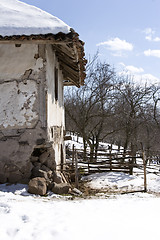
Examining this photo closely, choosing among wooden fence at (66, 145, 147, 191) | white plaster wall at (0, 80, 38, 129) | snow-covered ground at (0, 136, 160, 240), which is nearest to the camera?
snow-covered ground at (0, 136, 160, 240)

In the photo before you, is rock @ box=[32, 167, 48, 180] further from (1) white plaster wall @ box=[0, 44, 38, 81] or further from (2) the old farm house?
(1) white plaster wall @ box=[0, 44, 38, 81]

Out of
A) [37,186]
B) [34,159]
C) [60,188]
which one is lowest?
[60,188]

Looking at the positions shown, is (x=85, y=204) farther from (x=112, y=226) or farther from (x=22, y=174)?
(x=22, y=174)

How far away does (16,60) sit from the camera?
18.2ft

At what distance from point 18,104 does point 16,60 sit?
1.02m

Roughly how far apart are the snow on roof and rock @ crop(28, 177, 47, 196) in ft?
10.0

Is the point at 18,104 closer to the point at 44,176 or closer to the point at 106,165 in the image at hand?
the point at 44,176

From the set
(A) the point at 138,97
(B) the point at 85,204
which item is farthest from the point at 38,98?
(A) the point at 138,97

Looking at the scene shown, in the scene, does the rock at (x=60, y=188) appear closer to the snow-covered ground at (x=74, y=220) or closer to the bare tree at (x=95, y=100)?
the snow-covered ground at (x=74, y=220)

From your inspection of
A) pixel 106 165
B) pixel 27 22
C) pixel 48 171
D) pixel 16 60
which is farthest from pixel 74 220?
pixel 106 165

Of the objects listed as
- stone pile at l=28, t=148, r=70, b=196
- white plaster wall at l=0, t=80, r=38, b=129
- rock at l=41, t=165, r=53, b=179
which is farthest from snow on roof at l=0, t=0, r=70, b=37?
rock at l=41, t=165, r=53, b=179

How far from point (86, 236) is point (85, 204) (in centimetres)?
162

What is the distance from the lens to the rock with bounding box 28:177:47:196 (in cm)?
490

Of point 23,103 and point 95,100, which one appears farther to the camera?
point 95,100
